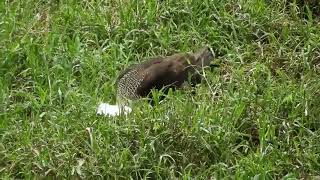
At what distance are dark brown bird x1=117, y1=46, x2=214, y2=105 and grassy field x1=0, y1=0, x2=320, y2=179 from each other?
3.4 inches

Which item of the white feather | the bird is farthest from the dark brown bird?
the white feather

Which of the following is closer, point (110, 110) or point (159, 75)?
point (110, 110)

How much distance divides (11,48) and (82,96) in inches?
26.9

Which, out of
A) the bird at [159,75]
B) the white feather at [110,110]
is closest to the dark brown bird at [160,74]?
the bird at [159,75]

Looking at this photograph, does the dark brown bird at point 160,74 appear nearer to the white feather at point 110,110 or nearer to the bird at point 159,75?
the bird at point 159,75

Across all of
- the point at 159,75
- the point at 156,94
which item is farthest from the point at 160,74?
the point at 156,94

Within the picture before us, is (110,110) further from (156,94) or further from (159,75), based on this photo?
(159,75)

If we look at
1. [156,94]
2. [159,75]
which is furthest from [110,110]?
[159,75]

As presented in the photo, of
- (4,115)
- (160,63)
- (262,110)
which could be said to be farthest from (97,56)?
(262,110)

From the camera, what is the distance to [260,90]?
4.57m

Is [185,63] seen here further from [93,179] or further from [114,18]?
[93,179]

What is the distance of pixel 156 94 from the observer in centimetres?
446

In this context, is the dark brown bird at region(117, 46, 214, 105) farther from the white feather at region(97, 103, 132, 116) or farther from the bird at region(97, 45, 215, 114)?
the white feather at region(97, 103, 132, 116)

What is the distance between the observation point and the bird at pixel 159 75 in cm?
460
